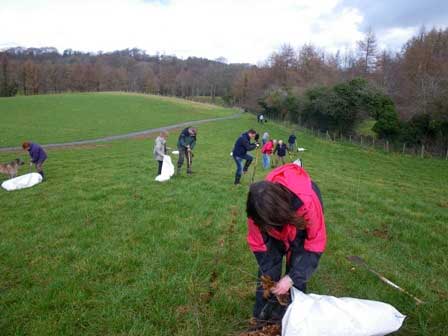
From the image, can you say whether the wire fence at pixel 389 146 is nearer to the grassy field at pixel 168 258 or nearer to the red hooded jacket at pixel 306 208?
the grassy field at pixel 168 258

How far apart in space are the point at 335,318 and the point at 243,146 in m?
7.71

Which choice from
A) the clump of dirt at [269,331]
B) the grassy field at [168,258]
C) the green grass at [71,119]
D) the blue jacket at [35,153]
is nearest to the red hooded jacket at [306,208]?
the clump of dirt at [269,331]

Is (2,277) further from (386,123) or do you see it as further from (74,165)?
(386,123)

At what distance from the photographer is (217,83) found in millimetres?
108375

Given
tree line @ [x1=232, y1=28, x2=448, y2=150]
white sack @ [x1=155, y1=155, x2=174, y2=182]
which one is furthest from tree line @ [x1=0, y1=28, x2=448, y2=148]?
white sack @ [x1=155, y1=155, x2=174, y2=182]

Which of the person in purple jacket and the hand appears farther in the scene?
the person in purple jacket

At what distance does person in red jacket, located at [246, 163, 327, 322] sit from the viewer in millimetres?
1926

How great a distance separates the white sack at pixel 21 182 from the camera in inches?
349

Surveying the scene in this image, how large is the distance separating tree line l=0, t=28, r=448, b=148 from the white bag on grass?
2698 cm

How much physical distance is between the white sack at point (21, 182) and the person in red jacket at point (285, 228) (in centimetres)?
945

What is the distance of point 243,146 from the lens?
9539mm

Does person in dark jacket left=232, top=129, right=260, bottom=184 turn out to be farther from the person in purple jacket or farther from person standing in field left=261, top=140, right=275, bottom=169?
the person in purple jacket

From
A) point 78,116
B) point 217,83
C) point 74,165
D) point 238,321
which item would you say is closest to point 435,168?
point 238,321

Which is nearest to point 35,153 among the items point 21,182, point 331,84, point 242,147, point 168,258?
point 21,182
